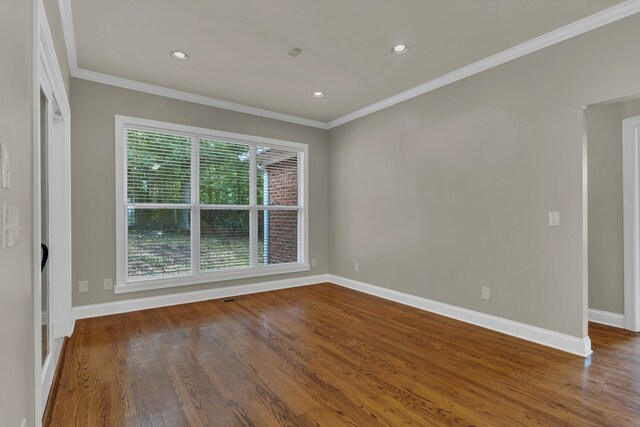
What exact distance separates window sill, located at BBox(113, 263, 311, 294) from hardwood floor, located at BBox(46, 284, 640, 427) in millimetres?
423

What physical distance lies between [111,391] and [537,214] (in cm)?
364

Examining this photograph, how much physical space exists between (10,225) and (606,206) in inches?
185

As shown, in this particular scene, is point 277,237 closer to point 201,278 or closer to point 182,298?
point 201,278

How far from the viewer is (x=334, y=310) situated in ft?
12.8

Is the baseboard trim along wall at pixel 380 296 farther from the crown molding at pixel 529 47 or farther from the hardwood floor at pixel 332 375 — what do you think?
the crown molding at pixel 529 47

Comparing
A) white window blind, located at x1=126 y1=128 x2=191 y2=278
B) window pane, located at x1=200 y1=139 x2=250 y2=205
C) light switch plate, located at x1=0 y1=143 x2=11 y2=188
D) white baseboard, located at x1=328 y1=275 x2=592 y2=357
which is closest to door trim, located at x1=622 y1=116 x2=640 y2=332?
white baseboard, located at x1=328 y1=275 x2=592 y2=357

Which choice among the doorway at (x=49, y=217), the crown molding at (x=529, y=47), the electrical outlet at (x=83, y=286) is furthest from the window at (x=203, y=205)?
the crown molding at (x=529, y=47)

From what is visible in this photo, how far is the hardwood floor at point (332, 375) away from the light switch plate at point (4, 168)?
1485 mm

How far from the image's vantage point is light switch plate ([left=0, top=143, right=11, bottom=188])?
3.21 ft

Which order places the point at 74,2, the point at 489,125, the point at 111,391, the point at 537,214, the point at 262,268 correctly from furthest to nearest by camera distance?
the point at 262,268 → the point at 489,125 → the point at 537,214 → the point at 74,2 → the point at 111,391

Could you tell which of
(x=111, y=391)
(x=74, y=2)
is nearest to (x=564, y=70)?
(x=74, y=2)

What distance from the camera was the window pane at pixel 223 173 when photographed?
439 cm

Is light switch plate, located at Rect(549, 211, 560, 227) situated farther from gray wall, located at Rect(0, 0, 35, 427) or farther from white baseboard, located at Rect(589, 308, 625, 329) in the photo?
gray wall, located at Rect(0, 0, 35, 427)

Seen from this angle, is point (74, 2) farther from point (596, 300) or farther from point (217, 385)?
point (596, 300)
